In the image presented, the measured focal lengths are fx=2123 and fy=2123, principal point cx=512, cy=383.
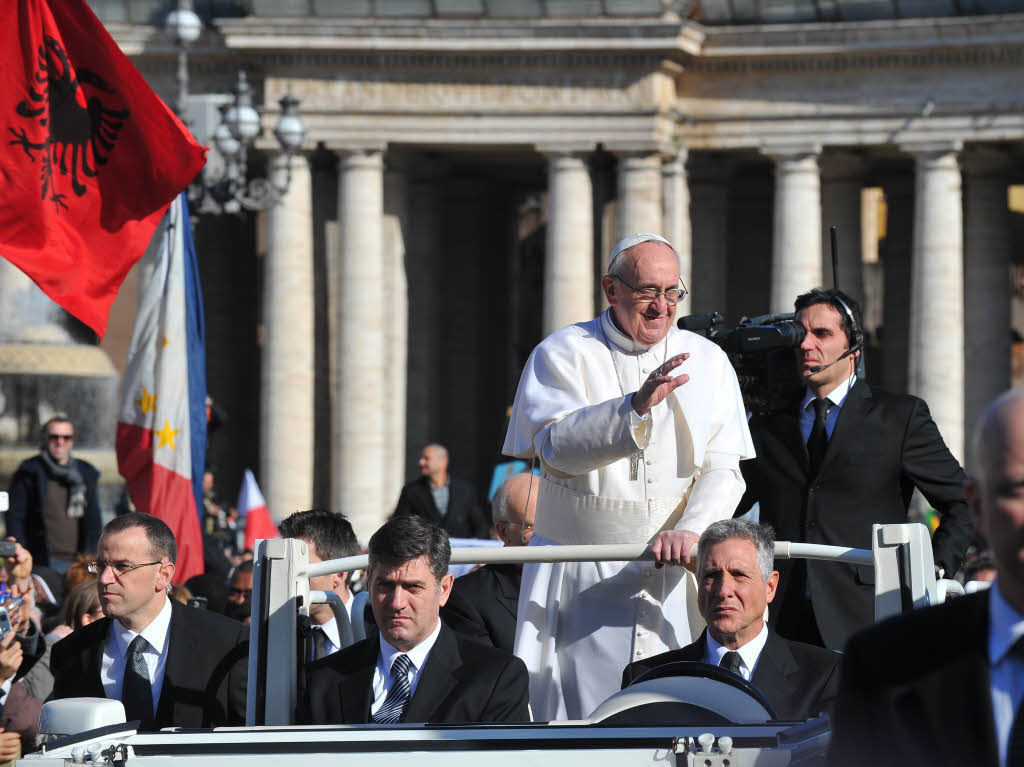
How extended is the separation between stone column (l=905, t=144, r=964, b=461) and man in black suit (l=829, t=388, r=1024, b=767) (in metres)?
41.5

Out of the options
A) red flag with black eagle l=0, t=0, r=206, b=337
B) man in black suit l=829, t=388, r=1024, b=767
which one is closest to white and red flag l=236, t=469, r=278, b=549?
red flag with black eagle l=0, t=0, r=206, b=337

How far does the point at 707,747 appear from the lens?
5500 millimetres

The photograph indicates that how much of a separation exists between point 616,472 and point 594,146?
37.5 metres

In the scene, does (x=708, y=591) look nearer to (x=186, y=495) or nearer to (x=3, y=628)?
(x=3, y=628)

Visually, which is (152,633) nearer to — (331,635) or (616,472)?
(331,635)

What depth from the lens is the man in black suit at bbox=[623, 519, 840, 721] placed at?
8078 mm

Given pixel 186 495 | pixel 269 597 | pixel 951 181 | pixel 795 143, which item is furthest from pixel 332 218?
pixel 269 597

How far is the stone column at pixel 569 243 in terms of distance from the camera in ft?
150

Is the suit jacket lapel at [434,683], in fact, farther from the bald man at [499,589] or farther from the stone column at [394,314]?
the stone column at [394,314]

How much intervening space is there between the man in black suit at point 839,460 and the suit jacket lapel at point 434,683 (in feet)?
9.60

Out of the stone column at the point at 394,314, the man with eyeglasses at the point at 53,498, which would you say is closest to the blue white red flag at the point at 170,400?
the man with eyeglasses at the point at 53,498

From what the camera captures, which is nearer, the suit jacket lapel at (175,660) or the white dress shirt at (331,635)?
the suit jacket lapel at (175,660)

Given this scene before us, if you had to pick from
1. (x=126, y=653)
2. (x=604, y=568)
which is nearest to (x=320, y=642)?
(x=126, y=653)

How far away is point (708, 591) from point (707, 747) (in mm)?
2742
